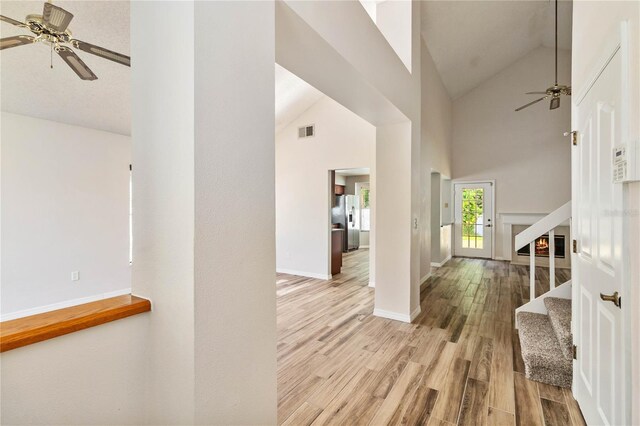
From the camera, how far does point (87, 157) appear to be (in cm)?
472

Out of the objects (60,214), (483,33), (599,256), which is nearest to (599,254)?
(599,256)

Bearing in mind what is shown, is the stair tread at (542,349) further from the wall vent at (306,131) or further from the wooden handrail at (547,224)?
the wall vent at (306,131)

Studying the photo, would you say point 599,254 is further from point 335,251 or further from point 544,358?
point 335,251

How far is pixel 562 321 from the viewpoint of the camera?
97.7 inches

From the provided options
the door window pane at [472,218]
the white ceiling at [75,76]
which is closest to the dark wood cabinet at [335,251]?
the door window pane at [472,218]

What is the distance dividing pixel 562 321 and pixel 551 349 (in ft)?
0.90

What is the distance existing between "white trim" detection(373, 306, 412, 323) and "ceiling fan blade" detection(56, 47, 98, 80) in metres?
3.89

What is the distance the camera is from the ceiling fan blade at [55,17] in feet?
5.95

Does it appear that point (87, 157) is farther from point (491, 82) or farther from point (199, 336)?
point (491, 82)

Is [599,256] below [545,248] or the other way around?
the other way around

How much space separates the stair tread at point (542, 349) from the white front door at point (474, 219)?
16.7 feet

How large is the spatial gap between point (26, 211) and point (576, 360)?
20.8ft

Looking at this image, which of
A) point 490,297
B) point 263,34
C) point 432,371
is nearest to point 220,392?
point 263,34

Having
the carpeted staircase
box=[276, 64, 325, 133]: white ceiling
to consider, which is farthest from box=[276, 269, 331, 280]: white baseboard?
the carpeted staircase
